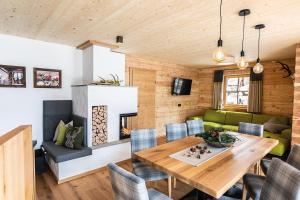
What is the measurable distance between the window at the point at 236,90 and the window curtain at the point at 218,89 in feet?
0.66

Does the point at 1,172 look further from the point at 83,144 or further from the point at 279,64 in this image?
the point at 279,64

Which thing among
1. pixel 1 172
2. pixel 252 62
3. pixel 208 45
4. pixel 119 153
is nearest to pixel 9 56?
pixel 119 153

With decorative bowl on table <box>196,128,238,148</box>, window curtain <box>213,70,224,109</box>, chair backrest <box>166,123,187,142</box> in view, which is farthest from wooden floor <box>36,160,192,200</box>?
window curtain <box>213,70,224,109</box>

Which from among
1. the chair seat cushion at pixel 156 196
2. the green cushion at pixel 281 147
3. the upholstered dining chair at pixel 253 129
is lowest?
the green cushion at pixel 281 147

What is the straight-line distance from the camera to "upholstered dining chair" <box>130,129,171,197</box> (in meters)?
2.17

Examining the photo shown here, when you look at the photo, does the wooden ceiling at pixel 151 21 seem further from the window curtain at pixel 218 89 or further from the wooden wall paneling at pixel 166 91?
the window curtain at pixel 218 89

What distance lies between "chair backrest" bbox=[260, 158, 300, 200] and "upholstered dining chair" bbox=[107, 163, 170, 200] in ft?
3.34

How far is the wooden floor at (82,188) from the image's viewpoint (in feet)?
8.18

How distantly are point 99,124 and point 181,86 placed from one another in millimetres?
3281

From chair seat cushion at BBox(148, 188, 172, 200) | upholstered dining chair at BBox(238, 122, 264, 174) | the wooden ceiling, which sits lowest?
chair seat cushion at BBox(148, 188, 172, 200)

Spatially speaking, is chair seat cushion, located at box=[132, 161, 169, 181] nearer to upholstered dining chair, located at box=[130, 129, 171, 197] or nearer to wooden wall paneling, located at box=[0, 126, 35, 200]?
upholstered dining chair, located at box=[130, 129, 171, 197]

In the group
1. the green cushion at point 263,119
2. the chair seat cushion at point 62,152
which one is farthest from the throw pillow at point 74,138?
the green cushion at point 263,119

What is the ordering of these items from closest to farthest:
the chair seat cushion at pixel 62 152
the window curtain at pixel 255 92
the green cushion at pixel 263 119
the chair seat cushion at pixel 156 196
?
the chair seat cushion at pixel 156 196 < the chair seat cushion at pixel 62 152 < the green cushion at pixel 263 119 < the window curtain at pixel 255 92

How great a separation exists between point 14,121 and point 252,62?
5.93 meters
